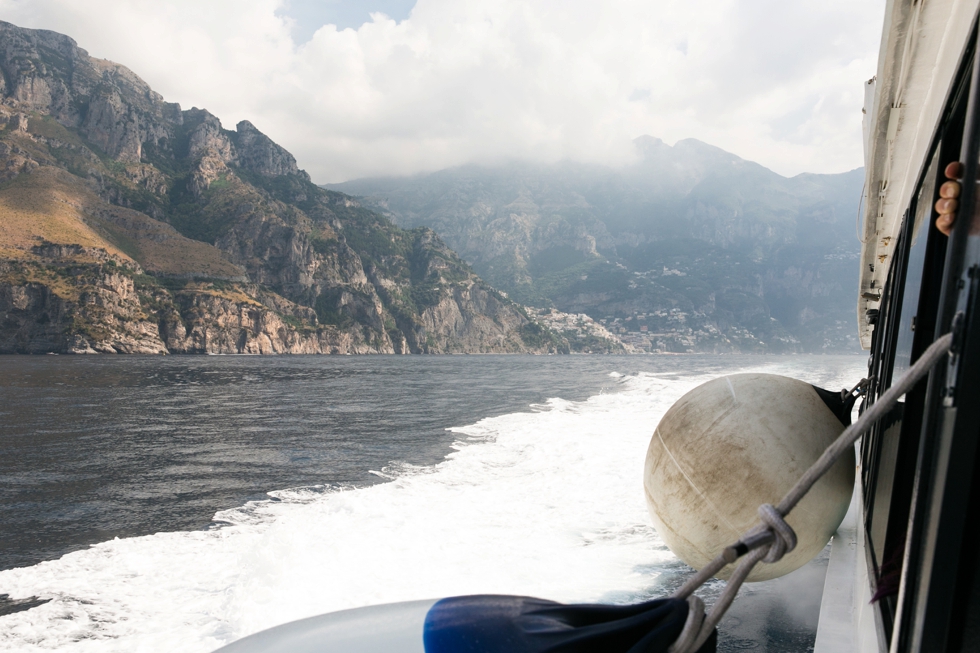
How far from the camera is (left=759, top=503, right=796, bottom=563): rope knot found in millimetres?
1941

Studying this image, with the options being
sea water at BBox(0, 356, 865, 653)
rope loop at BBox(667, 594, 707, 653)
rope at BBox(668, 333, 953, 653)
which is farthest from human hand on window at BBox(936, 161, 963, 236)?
sea water at BBox(0, 356, 865, 653)

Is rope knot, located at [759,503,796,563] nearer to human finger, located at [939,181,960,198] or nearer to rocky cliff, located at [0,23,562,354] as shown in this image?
human finger, located at [939,181,960,198]

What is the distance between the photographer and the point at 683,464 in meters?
4.60

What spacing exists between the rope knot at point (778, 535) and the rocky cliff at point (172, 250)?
402 ft

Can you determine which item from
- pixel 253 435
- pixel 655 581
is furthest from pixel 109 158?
pixel 655 581

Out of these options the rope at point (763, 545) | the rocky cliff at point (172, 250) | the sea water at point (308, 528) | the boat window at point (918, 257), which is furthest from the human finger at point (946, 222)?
the rocky cliff at point (172, 250)

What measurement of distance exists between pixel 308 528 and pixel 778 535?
31.3ft

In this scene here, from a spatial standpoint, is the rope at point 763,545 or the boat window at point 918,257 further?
the boat window at point 918,257

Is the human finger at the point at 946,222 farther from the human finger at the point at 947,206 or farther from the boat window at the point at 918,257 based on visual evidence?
the boat window at the point at 918,257

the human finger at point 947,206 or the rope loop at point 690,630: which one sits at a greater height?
the human finger at point 947,206

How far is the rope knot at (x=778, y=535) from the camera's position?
6.37 feet

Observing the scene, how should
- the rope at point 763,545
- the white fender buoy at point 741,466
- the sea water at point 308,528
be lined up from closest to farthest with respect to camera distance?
the rope at point 763,545 < the white fender buoy at point 741,466 < the sea water at point 308,528

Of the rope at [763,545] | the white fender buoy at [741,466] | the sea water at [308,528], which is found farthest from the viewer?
the sea water at [308,528]

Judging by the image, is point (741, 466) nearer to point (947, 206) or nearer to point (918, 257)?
point (918, 257)
